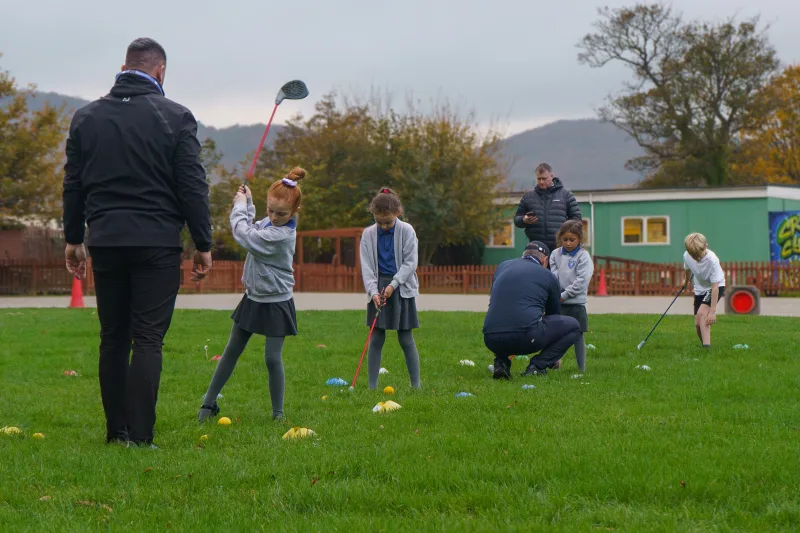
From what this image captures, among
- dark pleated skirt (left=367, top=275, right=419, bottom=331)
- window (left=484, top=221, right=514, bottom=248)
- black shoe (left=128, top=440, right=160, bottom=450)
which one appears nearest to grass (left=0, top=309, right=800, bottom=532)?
black shoe (left=128, top=440, right=160, bottom=450)

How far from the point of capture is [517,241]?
38344 mm

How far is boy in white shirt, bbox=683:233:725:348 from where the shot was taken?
1019 centimetres

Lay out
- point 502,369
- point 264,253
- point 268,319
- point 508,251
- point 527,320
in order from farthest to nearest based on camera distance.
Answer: point 508,251
point 502,369
point 527,320
point 268,319
point 264,253

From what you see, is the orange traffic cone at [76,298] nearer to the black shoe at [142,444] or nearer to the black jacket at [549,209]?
the black jacket at [549,209]

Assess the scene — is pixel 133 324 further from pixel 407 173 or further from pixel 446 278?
pixel 407 173

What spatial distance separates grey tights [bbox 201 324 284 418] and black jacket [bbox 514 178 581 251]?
416cm

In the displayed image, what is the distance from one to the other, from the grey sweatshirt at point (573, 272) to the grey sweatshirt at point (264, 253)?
3.43 m

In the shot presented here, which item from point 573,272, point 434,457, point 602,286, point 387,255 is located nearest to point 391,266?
point 387,255

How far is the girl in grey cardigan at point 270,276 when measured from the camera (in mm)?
5895

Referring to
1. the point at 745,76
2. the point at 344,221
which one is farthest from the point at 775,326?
the point at 745,76

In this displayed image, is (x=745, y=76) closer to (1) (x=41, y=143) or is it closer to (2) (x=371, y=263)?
(1) (x=41, y=143)

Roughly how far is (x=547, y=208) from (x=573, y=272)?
1.12 meters

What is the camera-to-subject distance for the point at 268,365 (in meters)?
6.15

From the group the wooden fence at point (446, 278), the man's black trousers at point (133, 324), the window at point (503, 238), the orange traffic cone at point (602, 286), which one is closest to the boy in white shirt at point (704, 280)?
the man's black trousers at point (133, 324)
